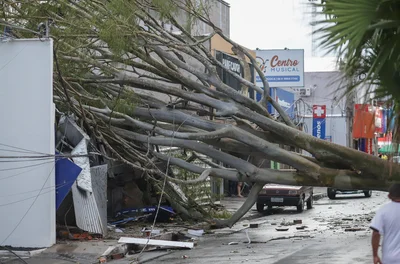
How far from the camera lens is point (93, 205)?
17281 millimetres

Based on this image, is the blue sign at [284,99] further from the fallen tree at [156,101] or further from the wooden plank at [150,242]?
the wooden plank at [150,242]

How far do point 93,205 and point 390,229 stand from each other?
10.9 m

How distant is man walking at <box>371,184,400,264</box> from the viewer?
7.29m

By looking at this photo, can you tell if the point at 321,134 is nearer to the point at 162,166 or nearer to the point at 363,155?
the point at 162,166

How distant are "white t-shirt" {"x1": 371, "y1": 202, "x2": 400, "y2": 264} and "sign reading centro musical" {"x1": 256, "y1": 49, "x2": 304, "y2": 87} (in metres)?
37.0

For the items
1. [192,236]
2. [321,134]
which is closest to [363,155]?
[192,236]

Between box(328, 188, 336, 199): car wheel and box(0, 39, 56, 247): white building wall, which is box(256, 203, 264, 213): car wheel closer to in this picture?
box(328, 188, 336, 199): car wheel

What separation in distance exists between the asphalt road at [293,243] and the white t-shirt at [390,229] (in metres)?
6.44

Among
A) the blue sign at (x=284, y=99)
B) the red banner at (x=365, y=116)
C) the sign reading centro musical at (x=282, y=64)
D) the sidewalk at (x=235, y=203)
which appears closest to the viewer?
the red banner at (x=365, y=116)

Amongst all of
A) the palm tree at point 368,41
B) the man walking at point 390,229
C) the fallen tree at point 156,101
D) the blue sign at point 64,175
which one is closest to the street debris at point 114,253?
the blue sign at point 64,175

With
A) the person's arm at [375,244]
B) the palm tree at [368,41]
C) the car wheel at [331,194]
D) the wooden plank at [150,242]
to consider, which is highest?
the palm tree at [368,41]

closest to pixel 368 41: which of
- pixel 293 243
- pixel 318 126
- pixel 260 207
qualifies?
pixel 293 243

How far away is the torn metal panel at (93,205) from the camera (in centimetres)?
1719

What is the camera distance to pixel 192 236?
1964 centimetres
